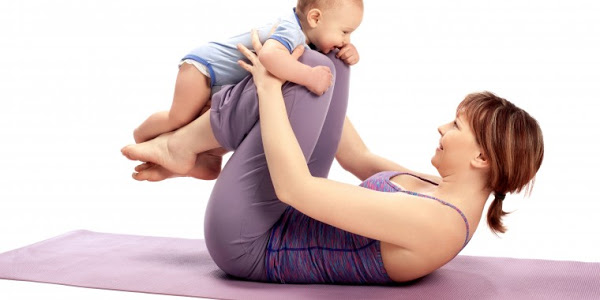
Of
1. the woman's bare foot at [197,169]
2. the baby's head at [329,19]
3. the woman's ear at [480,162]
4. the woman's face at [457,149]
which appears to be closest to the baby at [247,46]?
the baby's head at [329,19]

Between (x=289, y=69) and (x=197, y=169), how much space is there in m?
0.77

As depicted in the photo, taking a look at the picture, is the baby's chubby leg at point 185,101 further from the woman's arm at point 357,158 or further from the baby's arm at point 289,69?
the woman's arm at point 357,158

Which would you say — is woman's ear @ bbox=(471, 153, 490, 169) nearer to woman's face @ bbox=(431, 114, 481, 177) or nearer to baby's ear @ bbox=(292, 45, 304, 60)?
woman's face @ bbox=(431, 114, 481, 177)

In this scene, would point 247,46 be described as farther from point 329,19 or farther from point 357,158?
point 357,158

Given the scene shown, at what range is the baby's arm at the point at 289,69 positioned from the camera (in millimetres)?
2986

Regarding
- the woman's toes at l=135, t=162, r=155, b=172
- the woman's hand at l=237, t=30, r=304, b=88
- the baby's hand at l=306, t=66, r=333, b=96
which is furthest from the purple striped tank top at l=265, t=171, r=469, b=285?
the woman's toes at l=135, t=162, r=155, b=172

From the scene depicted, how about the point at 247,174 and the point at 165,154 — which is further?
the point at 165,154

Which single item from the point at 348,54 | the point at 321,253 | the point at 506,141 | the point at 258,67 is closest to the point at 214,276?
the point at 321,253

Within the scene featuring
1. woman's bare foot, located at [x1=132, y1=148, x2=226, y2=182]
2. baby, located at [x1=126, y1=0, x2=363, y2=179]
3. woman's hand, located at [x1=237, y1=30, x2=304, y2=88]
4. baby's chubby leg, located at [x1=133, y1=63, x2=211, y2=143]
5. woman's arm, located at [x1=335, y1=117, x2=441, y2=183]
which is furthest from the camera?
woman's arm, located at [x1=335, y1=117, x2=441, y2=183]

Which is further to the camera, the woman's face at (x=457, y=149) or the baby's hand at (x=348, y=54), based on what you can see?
the baby's hand at (x=348, y=54)

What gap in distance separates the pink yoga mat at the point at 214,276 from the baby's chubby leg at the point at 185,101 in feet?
1.93

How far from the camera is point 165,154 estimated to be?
136 inches

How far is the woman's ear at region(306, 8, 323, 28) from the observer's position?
10.6ft

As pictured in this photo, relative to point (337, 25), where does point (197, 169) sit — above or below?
below
